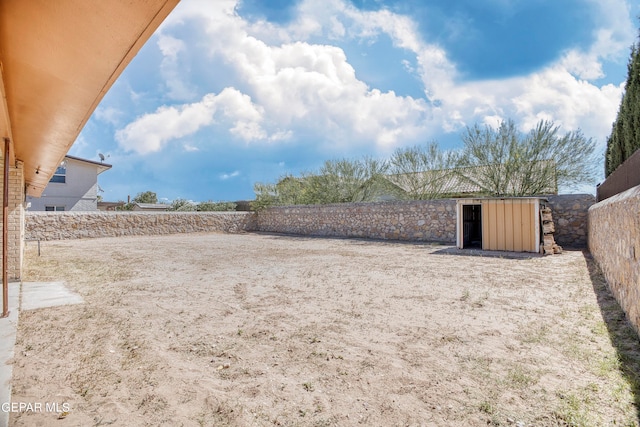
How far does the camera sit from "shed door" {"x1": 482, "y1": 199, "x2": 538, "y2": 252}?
33.2 feet

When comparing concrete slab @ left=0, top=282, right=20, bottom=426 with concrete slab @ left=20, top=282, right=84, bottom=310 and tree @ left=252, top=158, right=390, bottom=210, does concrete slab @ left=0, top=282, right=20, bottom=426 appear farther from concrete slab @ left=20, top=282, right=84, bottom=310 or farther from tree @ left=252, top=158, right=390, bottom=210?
tree @ left=252, top=158, right=390, bottom=210

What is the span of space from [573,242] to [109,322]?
13162 mm

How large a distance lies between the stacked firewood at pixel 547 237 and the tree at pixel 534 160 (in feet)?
12.5

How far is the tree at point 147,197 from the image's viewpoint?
141 ft

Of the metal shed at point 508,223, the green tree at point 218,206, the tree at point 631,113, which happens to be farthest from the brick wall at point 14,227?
the green tree at point 218,206

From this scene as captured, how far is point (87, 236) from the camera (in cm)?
1642

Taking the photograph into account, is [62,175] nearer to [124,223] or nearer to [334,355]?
[124,223]

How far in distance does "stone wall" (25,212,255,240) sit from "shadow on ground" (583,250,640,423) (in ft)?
60.5

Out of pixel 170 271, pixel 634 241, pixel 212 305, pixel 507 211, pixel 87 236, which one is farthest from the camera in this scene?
pixel 87 236

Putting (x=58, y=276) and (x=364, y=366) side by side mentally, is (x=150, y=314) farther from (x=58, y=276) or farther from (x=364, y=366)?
(x=58, y=276)

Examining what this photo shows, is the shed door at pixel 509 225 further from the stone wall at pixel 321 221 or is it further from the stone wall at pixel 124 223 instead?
the stone wall at pixel 124 223

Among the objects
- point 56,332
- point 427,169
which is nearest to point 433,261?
point 56,332

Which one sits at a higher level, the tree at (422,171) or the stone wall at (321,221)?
the tree at (422,171)

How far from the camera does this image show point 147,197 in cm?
4350
